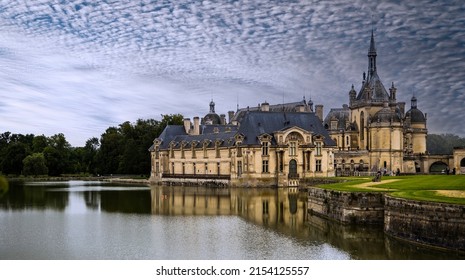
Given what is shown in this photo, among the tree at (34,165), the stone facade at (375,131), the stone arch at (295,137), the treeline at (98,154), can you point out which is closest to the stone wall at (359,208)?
the stone arch at (295,137)

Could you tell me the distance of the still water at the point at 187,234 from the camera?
20.1 meters

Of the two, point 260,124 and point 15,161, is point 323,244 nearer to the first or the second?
point 260,124

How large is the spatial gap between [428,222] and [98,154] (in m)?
74.4

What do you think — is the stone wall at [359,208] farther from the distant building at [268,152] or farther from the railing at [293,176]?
the railing at [293,176]

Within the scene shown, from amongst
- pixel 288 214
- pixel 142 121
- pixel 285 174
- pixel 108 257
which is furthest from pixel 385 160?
pixel 108 257

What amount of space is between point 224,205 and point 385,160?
37.2 metres

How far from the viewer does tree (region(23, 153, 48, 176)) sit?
81.8m

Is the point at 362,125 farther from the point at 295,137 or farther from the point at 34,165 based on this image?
the point at 34,165

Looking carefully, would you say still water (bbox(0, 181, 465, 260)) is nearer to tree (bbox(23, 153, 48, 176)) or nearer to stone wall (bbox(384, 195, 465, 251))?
stone wall (bbox(384, 195, 465, 251))

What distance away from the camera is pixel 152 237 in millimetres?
23328

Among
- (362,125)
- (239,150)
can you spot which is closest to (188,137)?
(239,150)

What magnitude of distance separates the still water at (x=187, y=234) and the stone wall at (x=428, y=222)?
462mm

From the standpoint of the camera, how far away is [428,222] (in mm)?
20781
